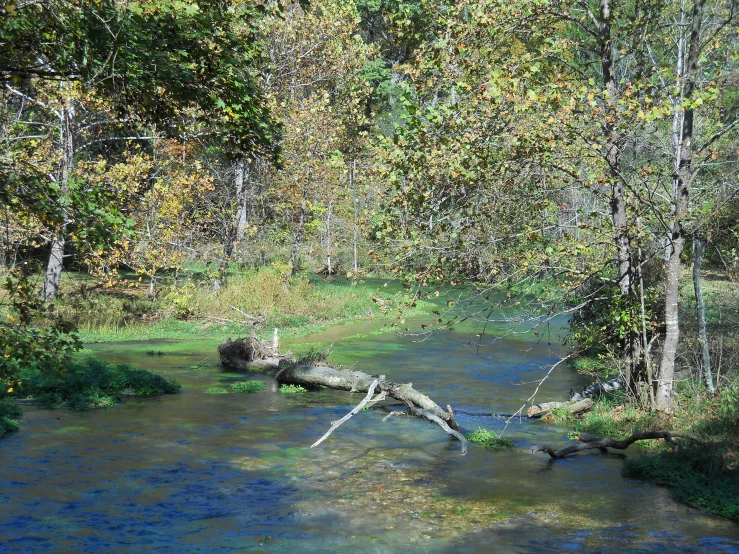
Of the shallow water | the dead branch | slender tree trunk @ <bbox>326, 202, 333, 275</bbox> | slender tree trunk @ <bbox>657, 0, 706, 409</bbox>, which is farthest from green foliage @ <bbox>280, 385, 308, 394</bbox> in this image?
slender tree trunk @ <bbox>326, 202, 333, 275</bbox>

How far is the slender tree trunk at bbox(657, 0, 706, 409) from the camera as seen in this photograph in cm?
1305

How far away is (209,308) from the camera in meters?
29.9

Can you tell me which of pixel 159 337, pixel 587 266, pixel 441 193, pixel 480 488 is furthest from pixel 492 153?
pixel 159 337

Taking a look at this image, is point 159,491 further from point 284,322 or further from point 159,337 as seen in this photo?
point 284,322

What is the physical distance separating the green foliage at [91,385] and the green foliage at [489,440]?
7.33 metres

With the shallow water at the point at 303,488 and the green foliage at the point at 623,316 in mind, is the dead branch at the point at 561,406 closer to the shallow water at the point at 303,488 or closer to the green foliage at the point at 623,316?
the shallow water at the point at 303,488

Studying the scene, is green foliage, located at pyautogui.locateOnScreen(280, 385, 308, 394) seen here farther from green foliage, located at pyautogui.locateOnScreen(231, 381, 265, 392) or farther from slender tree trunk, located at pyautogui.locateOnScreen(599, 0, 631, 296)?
slender tree trunk, located at pyautogui.locateOnScreen(599, 0, 631, 296)

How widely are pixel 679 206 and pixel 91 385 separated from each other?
12717 mm

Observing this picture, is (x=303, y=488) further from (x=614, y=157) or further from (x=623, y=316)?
(x=614, y=157)

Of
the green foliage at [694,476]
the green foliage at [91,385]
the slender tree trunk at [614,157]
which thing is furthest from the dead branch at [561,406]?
the green foliage at [91,385]

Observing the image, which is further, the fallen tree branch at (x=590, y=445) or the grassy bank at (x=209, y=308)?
the grassy bank at (x=209, y=308)

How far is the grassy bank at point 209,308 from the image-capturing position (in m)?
27.4

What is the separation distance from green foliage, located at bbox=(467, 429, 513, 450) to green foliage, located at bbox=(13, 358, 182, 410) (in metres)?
7.33

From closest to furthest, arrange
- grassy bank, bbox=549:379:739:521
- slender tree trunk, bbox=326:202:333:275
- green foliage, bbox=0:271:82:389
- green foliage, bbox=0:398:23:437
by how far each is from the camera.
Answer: green foliage, bbox=0:271:82:389 < grassy bank, bbox=549:379:739:521 < green foliage, bbox=0:398:23:437 < slender tree trunk, bbox=326:202:333:275
